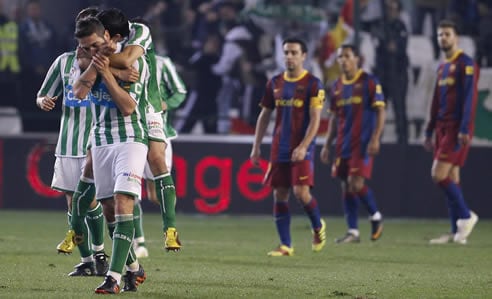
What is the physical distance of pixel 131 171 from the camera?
799 cm

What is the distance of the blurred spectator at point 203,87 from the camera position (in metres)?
18.1

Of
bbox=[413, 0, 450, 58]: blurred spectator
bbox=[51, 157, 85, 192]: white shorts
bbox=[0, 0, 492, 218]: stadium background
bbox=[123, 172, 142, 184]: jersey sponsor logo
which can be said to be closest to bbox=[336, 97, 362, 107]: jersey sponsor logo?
bbox=[0, 0, 492, 218]: stadium background

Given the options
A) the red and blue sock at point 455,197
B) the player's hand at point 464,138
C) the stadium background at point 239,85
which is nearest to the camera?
the player's hand at point 464,138

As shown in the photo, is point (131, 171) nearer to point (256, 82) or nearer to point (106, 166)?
point (106, 166)

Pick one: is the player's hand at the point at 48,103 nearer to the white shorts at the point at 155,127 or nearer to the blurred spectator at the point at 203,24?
the white shorts at the point at 155,127

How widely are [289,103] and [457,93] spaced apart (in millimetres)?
2310

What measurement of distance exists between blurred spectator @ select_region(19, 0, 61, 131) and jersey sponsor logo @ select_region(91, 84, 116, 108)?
391 inches

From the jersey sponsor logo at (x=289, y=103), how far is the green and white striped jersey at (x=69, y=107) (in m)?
2.76

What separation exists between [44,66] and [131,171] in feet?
33.6

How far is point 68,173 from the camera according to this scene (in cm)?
981

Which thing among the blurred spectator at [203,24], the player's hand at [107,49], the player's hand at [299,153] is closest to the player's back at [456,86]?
the player's hand at [299,153]

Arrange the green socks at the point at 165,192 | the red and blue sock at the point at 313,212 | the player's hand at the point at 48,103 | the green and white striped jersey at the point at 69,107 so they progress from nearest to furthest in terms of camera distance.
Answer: the player's hand at the point at 48,103 < the green socks at the point at 165,192 < the green and white striped jersey at the point at 69,107 < the red and blue sock at the point at 313,212

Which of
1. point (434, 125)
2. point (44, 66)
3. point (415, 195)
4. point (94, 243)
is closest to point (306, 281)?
point (94, 243)

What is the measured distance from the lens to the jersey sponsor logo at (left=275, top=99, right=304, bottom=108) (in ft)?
39.7
